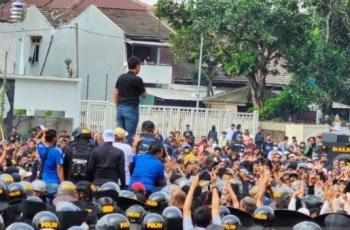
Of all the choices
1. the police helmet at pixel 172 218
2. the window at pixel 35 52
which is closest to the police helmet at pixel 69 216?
the police helmet at pixel 172 218

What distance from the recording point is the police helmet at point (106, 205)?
1570cm

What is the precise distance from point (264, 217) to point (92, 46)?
5146 centimetres

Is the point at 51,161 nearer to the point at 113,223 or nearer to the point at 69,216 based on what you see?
the point at 69,216

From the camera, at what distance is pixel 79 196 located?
Answer: 17219 millimetres

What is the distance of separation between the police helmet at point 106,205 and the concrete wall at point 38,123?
86.8ft

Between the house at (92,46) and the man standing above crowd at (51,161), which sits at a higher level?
the house at (92,46)

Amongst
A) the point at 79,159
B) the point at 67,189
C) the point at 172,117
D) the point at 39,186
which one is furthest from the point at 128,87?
the point at 172,117

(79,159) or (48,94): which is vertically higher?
(48,94)

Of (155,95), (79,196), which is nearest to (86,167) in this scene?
(79,196)

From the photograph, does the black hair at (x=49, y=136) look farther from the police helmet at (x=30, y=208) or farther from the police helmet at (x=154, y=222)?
the police helmet at (x=154, y=222)

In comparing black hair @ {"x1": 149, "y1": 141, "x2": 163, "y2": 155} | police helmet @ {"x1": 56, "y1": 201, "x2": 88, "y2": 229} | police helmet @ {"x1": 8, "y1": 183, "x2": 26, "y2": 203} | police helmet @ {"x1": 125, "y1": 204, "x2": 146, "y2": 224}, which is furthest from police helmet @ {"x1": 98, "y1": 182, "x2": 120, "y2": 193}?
police helmet @ {"x1": 125, "y1": 204, "x2": 146, "y2": 224}

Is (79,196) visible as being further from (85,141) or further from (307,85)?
(307,85)

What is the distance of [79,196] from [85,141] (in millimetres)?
2647

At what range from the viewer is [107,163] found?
1862 cm
